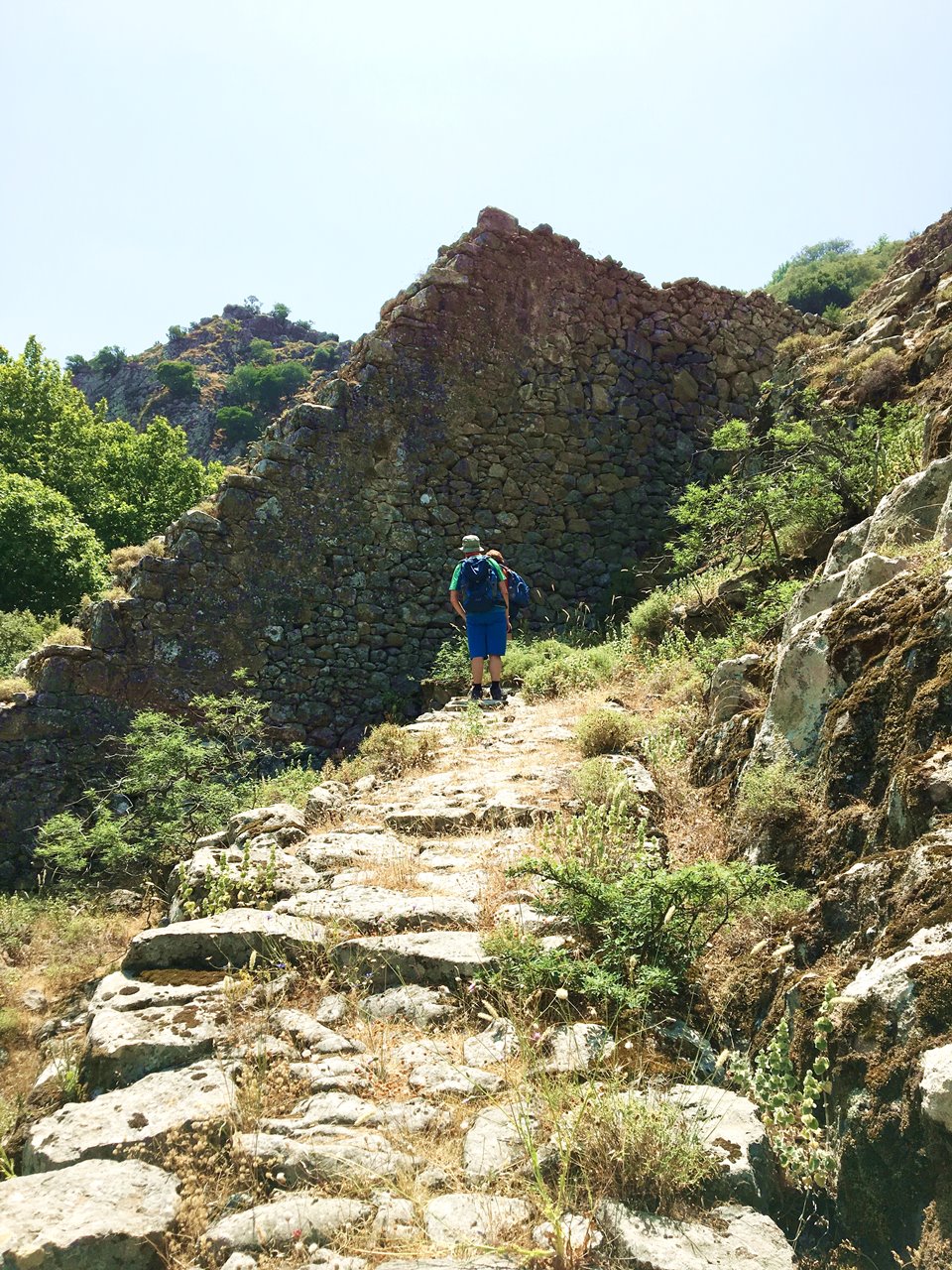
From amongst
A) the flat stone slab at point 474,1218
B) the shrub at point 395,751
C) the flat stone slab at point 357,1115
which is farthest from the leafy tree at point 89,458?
the flat stone slab at point 474,1218

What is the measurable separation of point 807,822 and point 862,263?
75.1 feet

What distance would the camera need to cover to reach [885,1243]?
1.78m

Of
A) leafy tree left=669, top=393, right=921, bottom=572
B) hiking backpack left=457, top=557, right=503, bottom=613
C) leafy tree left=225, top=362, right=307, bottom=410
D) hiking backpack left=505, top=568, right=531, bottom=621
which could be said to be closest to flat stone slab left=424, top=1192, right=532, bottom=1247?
leafy tree left=669, top=393, right=921, bottom=572

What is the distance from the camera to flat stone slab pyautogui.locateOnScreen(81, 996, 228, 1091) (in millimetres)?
2770

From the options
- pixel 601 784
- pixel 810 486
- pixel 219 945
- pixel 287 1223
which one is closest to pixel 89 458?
pixel 810 486

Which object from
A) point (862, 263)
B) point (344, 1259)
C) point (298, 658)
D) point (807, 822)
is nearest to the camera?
point (344, 1259)

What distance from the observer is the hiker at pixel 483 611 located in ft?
26.9

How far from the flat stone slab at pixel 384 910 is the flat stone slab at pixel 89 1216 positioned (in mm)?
1359

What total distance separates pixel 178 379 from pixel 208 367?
20.9 ft

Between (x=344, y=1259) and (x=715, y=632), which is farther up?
(x=715, y=632)

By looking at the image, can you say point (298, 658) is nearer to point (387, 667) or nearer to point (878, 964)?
point (387, 667)

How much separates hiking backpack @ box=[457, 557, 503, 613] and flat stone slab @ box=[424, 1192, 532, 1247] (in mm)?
6353

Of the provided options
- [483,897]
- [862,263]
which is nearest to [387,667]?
[483,897]

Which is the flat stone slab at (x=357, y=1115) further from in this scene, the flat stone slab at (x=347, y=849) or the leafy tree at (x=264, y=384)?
the leafy tree at (x=264, y=384)
